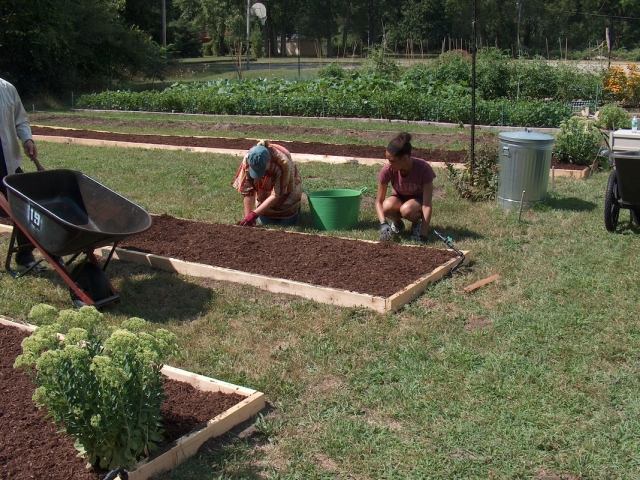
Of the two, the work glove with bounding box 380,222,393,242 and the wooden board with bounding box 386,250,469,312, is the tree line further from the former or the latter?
the wooden board with bounding box 386,250,469,312

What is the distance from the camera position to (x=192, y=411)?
12.2ft

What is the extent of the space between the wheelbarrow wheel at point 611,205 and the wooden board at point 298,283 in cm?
188

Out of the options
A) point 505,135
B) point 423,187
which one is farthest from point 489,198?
point 423,187

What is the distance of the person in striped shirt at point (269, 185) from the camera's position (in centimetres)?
691

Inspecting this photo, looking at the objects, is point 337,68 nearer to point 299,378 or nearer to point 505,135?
point 505,135

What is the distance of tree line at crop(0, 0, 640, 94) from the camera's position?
2708 centimetres

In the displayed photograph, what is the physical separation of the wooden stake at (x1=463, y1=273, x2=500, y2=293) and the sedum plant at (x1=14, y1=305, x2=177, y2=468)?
9.73ft

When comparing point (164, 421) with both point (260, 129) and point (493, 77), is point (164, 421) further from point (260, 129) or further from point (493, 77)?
point (493, 77)

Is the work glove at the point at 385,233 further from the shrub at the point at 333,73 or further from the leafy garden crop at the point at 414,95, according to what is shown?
the shrub at the point at 333,73

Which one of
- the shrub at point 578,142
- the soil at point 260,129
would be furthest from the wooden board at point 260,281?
the soil at point 260,129

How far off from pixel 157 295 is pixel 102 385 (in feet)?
9.21


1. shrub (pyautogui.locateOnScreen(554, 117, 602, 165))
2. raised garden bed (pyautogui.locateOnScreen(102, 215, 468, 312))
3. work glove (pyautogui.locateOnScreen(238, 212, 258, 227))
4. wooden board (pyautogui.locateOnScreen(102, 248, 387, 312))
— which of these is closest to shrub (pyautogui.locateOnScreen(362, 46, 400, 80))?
shrub (pyautogui.locateOnScreen(554, 117, 602, 165))

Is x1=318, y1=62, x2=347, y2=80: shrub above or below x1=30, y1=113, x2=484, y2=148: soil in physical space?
above

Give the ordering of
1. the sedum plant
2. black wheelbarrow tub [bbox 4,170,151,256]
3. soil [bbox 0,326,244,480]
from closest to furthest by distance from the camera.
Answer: the sedum plant → soil [bbox 0,326,244,480] → black wheelbarrow tub [bbox 4,170,151,256]
